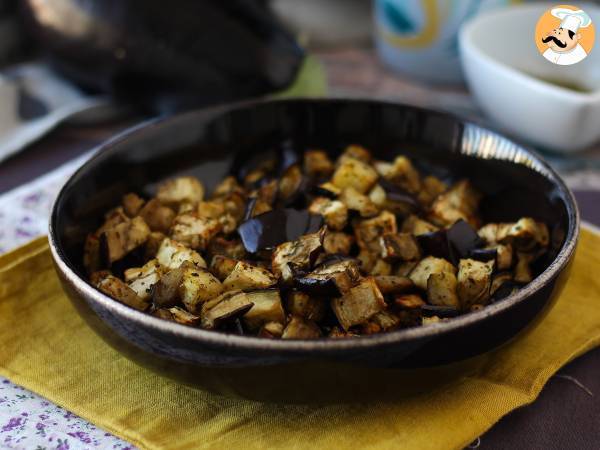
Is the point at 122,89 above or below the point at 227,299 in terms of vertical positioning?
below

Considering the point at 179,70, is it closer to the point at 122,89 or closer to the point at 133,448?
the point at 122,89

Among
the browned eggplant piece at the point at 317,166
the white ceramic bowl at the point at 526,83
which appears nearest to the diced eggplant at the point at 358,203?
the browned eggplant piece at the point at 317,166

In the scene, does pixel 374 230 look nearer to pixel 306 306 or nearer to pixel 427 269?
pixel 427 269

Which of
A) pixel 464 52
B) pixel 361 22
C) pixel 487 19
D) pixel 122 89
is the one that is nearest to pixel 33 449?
pixel 122 89

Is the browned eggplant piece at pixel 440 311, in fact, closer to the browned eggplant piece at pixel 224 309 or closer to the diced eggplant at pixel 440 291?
the diced eggplant at pixel 440 291

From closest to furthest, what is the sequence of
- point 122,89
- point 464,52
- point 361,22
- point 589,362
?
point 589,362 < point 464,52 < point 122,89 < point 361,22

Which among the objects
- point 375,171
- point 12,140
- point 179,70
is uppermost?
point 375,171

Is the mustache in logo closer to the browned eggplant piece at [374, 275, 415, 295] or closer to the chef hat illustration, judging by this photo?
the chef hat illustration
